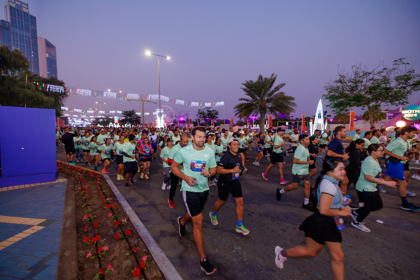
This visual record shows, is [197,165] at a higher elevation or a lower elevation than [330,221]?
higher

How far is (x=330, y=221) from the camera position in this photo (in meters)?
2.43

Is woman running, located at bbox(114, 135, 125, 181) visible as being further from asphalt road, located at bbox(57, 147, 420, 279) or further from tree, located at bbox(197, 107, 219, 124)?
tree, located at bbox(197, 107, 219, 124)

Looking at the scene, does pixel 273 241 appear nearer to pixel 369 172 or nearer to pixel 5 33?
pixel 369 172

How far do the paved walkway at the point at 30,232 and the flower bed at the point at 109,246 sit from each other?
391 millimetres

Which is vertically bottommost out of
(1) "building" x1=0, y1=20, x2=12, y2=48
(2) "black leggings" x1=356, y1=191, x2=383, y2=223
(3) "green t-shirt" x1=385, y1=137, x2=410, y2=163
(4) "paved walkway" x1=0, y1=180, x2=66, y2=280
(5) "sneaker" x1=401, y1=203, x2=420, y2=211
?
(4) "paved walkway" x1=0, y1=180, x2=66, y2=280

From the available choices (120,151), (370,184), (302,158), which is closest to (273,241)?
(370,184)

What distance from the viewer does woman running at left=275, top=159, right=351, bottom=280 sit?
7.79ft

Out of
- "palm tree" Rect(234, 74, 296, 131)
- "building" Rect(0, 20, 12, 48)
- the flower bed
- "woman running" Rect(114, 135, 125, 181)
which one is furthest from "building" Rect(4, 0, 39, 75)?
the flower bed

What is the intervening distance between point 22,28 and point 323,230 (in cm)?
26515

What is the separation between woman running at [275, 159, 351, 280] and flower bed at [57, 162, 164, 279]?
211cm

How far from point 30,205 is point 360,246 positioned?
7.58m

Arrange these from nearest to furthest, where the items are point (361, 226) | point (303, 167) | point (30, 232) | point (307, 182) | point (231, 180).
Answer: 1. point (231, 180)
2. point (30, 232)
3. point (361, 226)
4. point (307, 182)
5. point (303, 167)

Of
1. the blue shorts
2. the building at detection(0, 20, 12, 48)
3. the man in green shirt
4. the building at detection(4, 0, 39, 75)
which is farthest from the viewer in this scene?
the building at detection(4, 0, 39, 75)

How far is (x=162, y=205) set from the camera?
5.41 m
